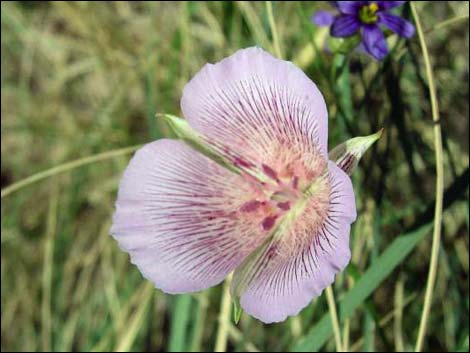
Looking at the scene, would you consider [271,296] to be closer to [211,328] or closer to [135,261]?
[135,261]

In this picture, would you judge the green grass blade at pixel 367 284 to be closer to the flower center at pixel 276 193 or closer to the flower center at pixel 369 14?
the flower center at pixel 276 193

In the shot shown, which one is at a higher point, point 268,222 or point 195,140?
point 195,140

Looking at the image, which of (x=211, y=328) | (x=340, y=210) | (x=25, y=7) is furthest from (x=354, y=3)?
(x=25, y=7)

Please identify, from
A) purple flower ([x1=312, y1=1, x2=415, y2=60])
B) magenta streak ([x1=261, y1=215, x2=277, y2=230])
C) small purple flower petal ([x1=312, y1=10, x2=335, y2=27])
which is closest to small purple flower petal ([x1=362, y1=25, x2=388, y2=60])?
purple flower ([x1=312, y1=1, x2=415, y2=60])

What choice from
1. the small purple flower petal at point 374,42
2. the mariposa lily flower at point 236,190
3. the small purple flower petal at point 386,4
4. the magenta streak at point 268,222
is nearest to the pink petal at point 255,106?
the mariposa lily flower at point 236,190

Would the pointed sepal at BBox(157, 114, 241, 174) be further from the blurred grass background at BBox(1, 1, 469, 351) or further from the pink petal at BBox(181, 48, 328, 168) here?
the blurred grass background at BBox(1, 1, 469, 351)

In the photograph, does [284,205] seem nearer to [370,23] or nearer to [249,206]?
[249,206]

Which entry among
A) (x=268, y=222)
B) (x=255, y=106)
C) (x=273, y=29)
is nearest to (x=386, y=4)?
(x=273, y=29)
